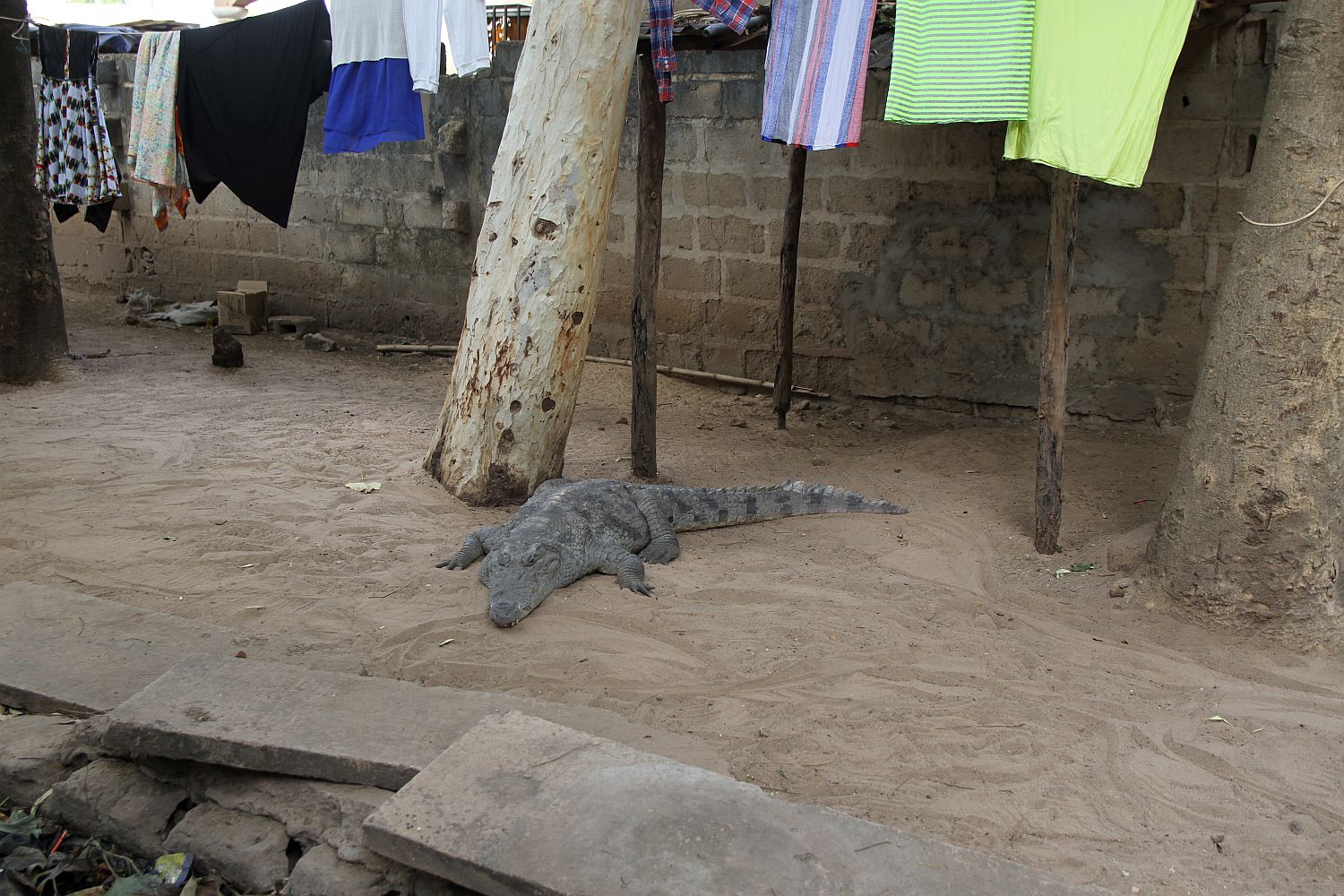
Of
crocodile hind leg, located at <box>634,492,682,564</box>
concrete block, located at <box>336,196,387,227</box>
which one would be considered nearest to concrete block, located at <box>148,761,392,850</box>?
crocodile hind leg, located at <box>634,492,682,564</box>

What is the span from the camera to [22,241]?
24.2 feet

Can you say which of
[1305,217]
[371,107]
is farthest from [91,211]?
[1305,217]

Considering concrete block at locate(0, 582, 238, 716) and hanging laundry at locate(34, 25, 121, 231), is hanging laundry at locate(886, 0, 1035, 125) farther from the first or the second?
hanging laundry at locate(34, 25, 121, 231)

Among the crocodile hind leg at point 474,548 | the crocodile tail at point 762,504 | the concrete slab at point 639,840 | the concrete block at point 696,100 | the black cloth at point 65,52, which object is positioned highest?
the black cloth at point 65,52

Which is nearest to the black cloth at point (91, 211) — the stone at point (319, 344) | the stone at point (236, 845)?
the stone at point (319, 344)

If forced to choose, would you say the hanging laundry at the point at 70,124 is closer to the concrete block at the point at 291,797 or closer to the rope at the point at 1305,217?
the concrete block at the point at 291,797

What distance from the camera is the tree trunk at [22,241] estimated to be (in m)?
7.24

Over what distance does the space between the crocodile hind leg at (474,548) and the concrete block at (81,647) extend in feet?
3.48

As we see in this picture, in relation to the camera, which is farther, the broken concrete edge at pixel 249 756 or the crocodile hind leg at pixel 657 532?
the crocodile hind leg at pixel 657 532

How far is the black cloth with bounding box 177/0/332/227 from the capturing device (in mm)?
8109

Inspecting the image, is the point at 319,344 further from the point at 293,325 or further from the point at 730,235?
the point at 730,235

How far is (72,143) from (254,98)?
151 centimetres

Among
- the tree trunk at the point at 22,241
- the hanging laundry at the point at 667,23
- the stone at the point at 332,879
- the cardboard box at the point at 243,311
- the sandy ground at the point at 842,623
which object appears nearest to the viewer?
the stone at the point at 332,879

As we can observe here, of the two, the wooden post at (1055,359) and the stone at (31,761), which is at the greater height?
the wooden post at (1055,359)
